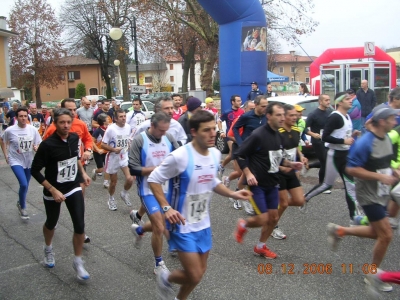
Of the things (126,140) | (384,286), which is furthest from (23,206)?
(384,286)

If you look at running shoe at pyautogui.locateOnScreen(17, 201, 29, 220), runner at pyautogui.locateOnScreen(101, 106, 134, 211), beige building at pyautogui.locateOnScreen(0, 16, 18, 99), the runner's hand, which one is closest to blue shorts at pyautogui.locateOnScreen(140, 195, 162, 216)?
the runner's hand

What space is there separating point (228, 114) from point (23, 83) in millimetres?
46218

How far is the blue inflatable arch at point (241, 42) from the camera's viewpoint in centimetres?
1328

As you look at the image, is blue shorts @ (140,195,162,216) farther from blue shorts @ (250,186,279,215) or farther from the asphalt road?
blue shorts @ (250,186,279,215)

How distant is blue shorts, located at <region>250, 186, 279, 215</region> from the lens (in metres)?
4.98

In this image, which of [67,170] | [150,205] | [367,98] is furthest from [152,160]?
[367,98]

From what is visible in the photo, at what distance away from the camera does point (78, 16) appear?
158 feet

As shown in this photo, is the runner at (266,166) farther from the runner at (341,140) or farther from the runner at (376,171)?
the runner at (341,140)

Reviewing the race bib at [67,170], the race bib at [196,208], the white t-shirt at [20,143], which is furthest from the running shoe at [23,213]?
the race bib at [196,208]

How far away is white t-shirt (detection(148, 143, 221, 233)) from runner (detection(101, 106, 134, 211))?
3.69m

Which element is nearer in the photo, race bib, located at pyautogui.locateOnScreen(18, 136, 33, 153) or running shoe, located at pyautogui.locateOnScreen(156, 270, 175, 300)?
running shoe, located at pyautogui.locateOnScreen(156, 270, 175, 300)

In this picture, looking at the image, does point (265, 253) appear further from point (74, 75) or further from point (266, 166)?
point (74, 75)

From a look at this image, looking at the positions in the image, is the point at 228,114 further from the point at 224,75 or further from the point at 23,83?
the point at 23,83

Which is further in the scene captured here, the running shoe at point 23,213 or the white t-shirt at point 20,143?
the running shoe at point 23,213
